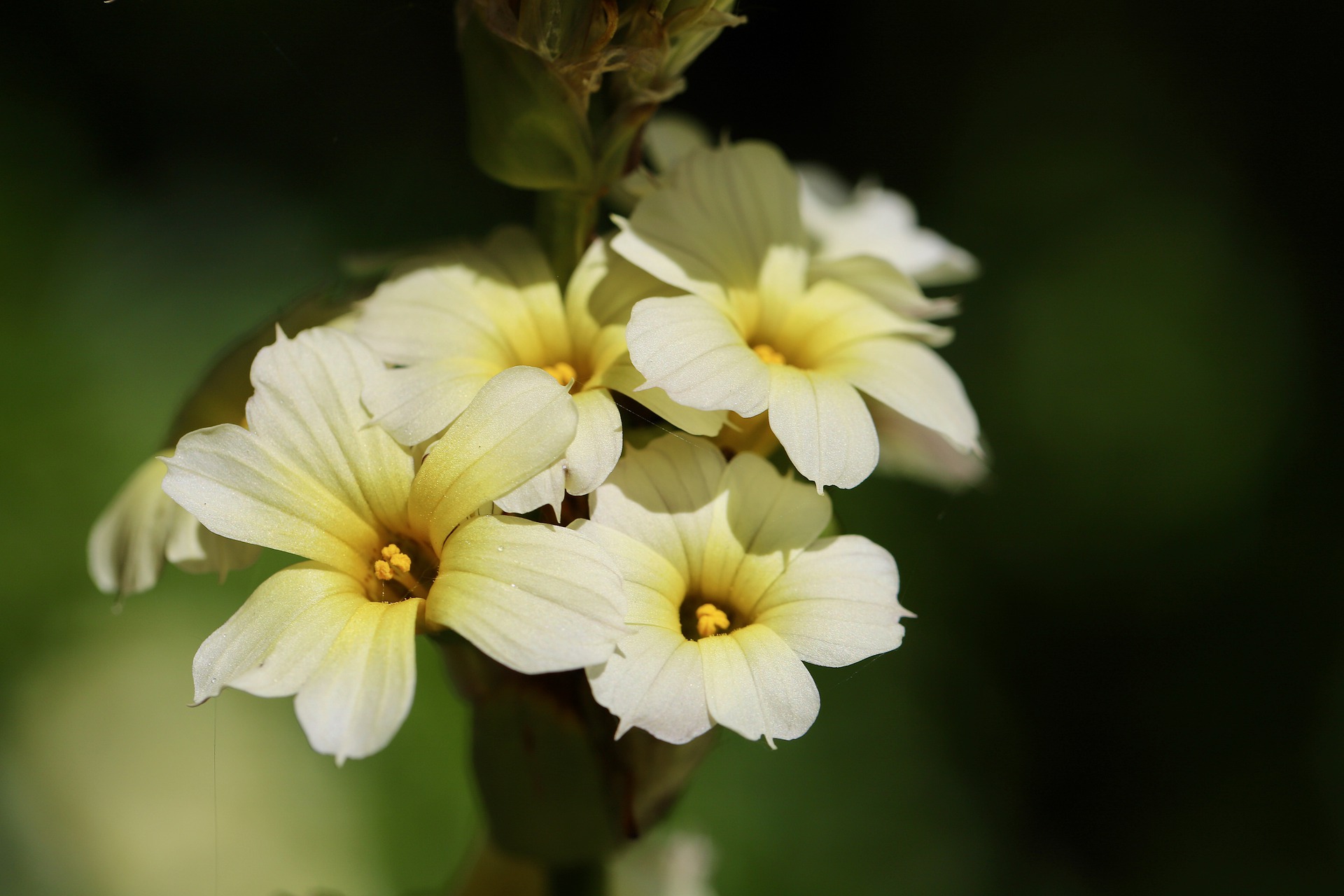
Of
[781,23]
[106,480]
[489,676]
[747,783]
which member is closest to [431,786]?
[747,783]

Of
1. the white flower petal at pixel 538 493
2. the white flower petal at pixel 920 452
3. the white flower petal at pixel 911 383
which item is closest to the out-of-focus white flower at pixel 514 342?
the white flower petal at pixel 538 493

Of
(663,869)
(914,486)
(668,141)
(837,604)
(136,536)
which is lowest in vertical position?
(914,486)

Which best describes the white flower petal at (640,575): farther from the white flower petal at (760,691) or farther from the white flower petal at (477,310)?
the white flower petal at (477,310)

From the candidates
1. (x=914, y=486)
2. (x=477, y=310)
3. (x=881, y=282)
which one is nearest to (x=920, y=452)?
(x=881, y=282)

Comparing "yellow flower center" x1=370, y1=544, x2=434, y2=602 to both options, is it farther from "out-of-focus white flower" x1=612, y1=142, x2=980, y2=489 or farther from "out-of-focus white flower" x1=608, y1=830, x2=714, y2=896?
"out-of-focus white flower" x1=608, y1=830, x2=714, y2=896

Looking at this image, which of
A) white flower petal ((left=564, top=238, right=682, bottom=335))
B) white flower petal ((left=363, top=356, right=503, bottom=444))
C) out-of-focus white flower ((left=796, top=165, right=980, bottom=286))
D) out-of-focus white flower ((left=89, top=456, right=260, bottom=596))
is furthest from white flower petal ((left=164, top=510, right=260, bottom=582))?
out-of-focus white flower ((left=796, top=165, right=980, bottom=286))

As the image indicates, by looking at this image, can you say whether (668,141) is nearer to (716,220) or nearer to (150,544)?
Answer: (716,220)
